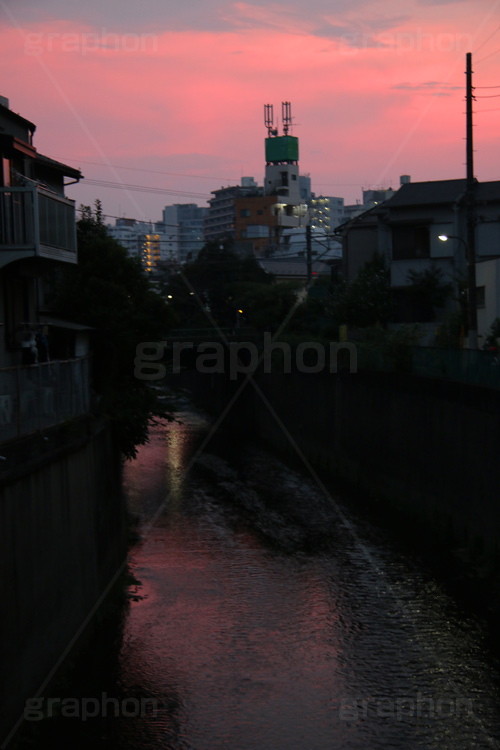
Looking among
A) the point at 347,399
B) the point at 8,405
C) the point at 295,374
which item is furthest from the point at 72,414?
the point at 295,374

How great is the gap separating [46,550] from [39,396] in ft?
7.70

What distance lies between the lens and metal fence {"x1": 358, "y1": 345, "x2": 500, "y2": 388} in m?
19.8

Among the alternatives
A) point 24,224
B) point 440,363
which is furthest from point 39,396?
point 440,363

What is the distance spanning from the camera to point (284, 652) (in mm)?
14398

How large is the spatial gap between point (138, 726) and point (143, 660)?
2213 millimetres

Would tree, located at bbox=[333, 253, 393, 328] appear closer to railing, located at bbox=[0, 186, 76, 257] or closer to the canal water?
A: the canal water

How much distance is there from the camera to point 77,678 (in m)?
12.8

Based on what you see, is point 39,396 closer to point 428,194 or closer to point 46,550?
point 46,550

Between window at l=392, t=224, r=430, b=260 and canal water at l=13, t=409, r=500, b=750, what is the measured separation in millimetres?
19768

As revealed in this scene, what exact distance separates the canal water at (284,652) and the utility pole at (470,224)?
22.6ft

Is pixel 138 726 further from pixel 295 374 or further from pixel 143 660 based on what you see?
pixel 295 374

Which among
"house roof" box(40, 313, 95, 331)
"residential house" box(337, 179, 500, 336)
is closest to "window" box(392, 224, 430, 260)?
"residential house" box(337, 179, 500, 336)

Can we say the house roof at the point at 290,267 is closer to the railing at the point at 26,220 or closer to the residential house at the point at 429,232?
the residential house at the point at 429,232

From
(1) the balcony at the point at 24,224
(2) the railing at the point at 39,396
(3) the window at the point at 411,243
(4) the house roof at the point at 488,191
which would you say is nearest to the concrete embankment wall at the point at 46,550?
(2) the railing at the point at 39,396
